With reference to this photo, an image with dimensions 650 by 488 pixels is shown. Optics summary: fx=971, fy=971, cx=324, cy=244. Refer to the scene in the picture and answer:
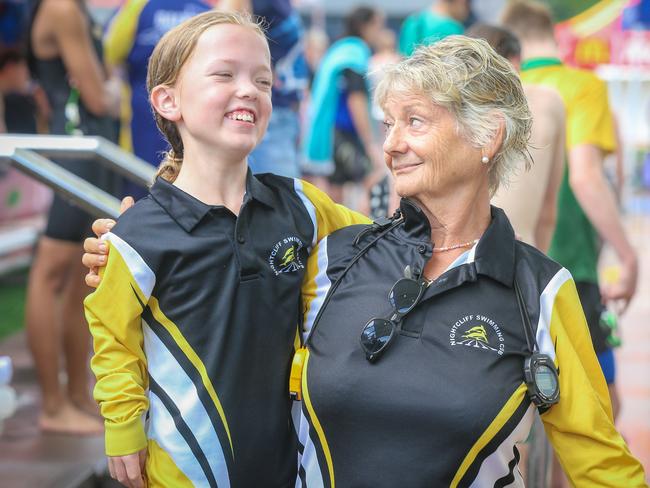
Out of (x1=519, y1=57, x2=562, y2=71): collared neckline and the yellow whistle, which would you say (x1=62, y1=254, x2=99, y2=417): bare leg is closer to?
(x1=519, y1=57, x2=562, y2=71): collared neckline

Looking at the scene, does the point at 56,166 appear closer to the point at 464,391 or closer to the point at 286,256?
the point at 286,256

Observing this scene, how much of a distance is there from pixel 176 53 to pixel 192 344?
26.6 inches

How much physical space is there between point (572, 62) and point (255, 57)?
12853 mm

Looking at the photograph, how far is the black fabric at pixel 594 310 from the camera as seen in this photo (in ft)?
12.1

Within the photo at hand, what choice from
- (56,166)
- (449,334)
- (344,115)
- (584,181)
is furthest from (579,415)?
(344,115)

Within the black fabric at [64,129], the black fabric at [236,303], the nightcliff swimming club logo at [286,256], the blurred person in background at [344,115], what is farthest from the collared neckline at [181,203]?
the blurred person in background at [344,115]

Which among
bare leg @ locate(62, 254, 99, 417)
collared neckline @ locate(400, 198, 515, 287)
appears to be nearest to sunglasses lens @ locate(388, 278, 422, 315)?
collared neckline @ locate(400, 198, 515, 287)

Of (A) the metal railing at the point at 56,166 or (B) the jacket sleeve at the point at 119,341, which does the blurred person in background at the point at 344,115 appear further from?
(B) the jacket sleeve at the point at 119,341

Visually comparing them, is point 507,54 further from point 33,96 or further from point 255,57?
point 33,96

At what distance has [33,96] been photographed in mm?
7922

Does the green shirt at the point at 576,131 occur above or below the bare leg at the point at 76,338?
above

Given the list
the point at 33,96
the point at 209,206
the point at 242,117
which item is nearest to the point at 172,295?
the point at 209,206

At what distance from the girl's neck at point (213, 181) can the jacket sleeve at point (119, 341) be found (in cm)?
24

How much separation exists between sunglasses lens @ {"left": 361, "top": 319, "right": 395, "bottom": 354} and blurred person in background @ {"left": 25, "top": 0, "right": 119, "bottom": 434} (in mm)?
2529
